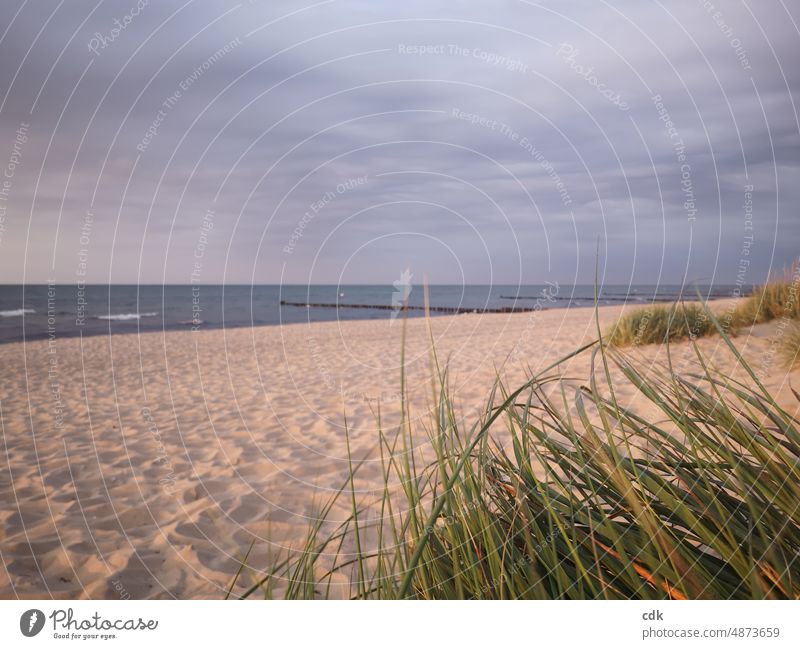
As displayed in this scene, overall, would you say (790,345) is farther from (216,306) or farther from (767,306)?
(216,306)

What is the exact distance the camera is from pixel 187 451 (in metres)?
4.42

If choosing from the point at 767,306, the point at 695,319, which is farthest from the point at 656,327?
the point at 767,306

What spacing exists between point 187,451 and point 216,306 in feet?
116

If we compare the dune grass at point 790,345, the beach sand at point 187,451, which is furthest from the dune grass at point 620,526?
the dune grass at point 790,345

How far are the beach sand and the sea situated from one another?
1.12m

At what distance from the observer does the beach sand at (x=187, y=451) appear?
2641 mm

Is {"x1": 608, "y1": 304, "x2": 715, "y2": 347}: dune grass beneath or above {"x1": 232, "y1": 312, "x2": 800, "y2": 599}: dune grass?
above
